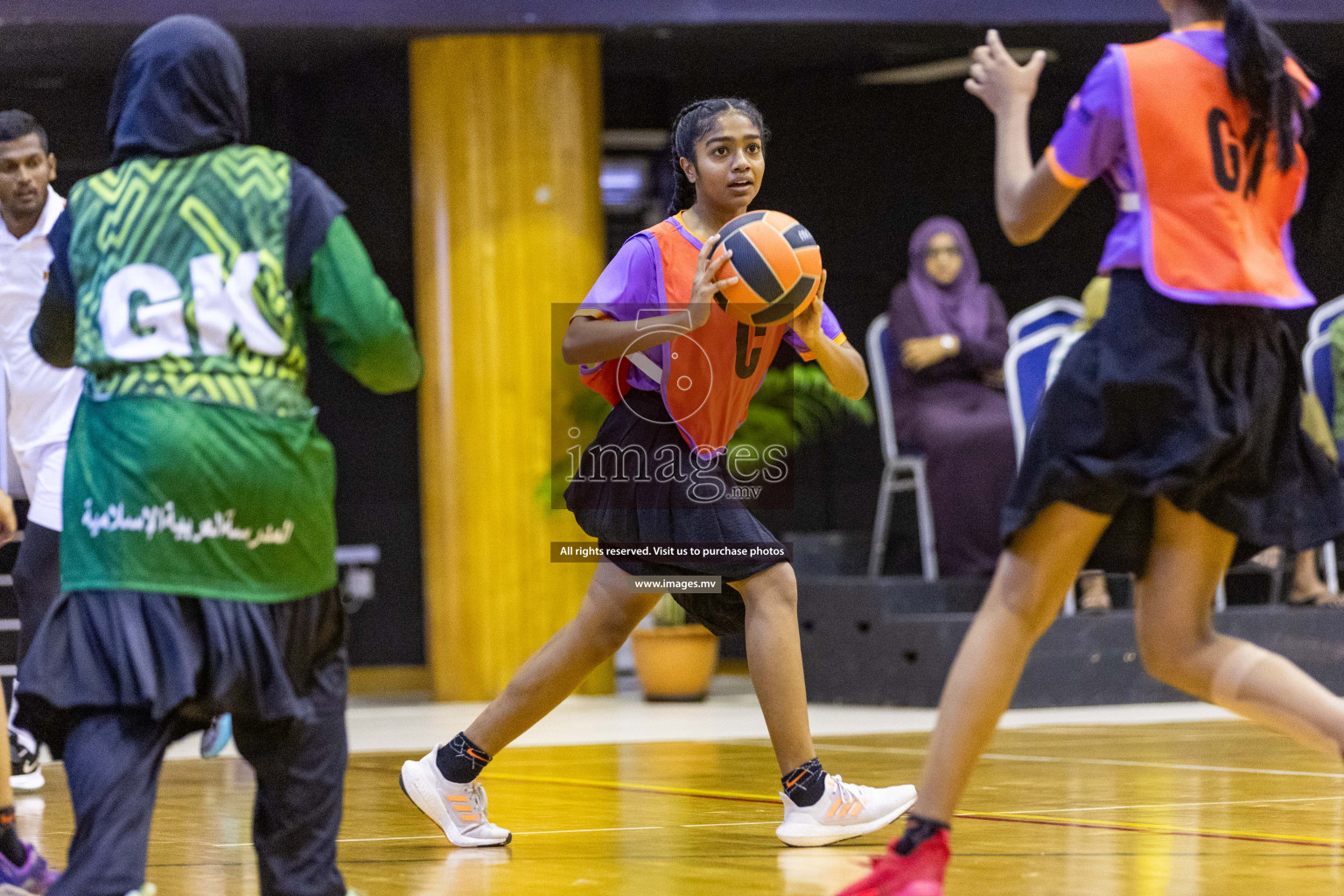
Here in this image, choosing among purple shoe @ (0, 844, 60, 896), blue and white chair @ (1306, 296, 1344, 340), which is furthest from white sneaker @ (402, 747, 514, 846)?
blue and white chair @ (1306, 296, 1344, 340)

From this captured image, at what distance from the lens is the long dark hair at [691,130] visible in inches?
149

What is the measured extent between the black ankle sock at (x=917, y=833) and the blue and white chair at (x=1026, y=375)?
505 cm

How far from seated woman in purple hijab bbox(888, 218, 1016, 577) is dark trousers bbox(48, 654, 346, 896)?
5.37 m

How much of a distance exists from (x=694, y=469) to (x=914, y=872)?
3.95 feet

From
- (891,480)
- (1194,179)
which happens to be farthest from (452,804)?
(891,480)

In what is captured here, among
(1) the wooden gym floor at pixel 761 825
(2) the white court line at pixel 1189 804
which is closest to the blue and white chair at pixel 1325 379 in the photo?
(1) the wooden gym floor at pixel 761 825

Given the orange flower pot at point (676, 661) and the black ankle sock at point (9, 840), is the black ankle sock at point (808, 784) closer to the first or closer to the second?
the black ankle sock at point (9, 840)

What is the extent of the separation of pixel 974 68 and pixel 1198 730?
13.2ft

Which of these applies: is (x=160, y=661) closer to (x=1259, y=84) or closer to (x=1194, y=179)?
(x=1194, y=179)

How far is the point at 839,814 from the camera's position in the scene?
3.48m

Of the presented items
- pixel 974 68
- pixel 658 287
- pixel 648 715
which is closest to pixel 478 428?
pixel 648 715

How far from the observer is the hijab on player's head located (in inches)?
97.4

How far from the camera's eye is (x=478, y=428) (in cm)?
867

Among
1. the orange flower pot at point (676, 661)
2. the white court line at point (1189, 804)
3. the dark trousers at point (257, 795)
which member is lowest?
the orange flower pot at point (676, 661)
